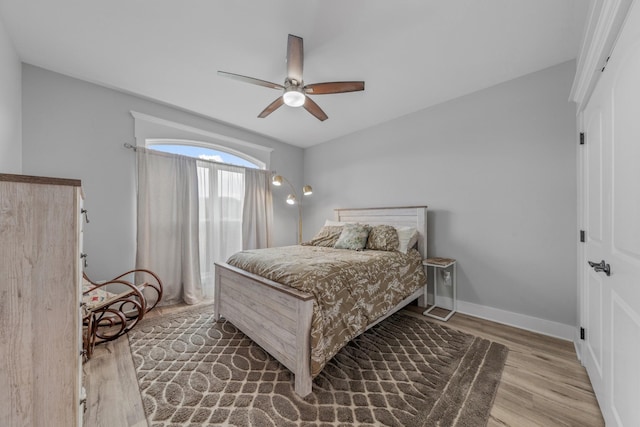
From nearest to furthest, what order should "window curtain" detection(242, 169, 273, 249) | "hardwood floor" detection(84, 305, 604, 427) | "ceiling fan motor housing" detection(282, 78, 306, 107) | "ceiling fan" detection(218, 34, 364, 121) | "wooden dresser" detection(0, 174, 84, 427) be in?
1. "wooden dresser" detection(0, 174, 84, 427)
2. "hardwood floor" detection(84, 305, 604, 427)
3. "ceiling fan" detection(218, 34, 364, 121)
4. "ceiling fan motor housing" detection(282, 78, 306, 107)
5. "window curtain" detection(242, 169, 273, 249)

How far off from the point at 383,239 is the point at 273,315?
5.45ft

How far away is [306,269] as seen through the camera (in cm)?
183

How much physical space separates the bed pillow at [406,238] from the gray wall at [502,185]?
1.06 ft

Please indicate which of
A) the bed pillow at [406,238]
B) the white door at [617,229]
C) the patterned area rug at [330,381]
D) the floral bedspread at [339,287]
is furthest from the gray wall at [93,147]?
the white door at [617,229]

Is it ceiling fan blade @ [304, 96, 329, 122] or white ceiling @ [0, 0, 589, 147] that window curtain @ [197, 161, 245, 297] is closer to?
white ceiling @ [0, 0, 589, 147]

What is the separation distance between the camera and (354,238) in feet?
9.89

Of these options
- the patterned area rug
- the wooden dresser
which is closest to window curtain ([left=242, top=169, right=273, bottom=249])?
the patterned area rug

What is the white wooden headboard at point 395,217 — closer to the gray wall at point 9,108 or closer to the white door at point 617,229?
the white door at point 617,229

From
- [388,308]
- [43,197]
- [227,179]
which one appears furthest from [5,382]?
[227,179]

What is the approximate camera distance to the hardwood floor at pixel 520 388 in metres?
1.35

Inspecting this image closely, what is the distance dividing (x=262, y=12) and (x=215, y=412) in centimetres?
266

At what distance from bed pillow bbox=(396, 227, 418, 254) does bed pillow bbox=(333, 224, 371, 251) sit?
16.1 inches

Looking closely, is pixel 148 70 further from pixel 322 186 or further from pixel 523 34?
pixel 523 34

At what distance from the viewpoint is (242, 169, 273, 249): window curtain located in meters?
3.88
